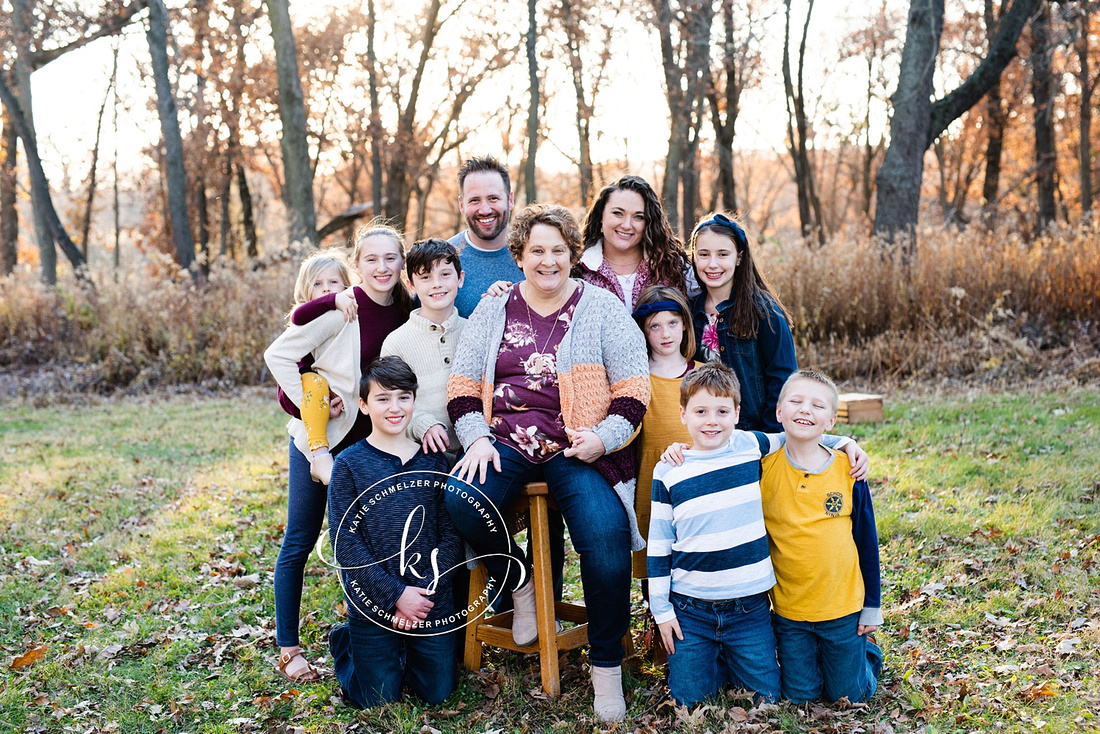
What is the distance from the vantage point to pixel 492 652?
384cm

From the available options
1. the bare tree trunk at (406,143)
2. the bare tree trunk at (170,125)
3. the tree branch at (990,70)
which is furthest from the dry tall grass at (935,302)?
the bare tree trunk at (406,143)

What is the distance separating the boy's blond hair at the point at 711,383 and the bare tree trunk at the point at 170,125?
494 inches

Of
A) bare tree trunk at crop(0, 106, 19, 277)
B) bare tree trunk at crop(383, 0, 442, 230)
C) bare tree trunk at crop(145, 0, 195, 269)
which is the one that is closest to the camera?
bare tree trunk at crop(145, 0, 195, 269)

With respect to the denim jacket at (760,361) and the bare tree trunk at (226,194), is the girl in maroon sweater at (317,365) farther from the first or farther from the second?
the bare tree trunk at (226,194)

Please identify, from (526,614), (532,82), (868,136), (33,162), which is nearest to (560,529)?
(526,614)

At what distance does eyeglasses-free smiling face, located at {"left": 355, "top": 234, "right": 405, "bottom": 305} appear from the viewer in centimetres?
366

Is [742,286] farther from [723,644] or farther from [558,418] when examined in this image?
[723,644]

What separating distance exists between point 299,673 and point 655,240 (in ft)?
8.21

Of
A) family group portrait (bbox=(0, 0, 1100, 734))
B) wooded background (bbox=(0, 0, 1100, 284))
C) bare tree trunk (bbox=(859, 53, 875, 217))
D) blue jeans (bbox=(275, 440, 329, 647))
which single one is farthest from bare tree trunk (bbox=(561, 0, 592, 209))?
blue jeans (bbox=(275, 440, 329, 647))

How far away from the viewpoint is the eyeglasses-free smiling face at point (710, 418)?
3.09 metres

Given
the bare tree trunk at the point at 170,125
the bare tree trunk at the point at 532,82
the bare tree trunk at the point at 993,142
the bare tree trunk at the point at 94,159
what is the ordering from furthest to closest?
the bare tree trunk at the point at 94,159 < the bare tree trunk at the point at 993,142 < the bare tree trunk at the point at 532,82 < the bare tree trunk at the point at 170,125

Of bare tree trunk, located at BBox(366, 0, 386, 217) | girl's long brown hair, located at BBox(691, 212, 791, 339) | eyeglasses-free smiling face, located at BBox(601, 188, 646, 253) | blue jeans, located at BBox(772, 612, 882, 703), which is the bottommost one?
blue jeans, located at BBox(772, 612, 882, 703)

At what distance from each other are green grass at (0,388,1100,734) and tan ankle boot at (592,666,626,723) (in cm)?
6

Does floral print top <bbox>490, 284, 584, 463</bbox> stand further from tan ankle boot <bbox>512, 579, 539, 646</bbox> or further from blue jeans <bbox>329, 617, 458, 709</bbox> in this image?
blue jeans <bbox>329, 617, 458, 709</bbox>
